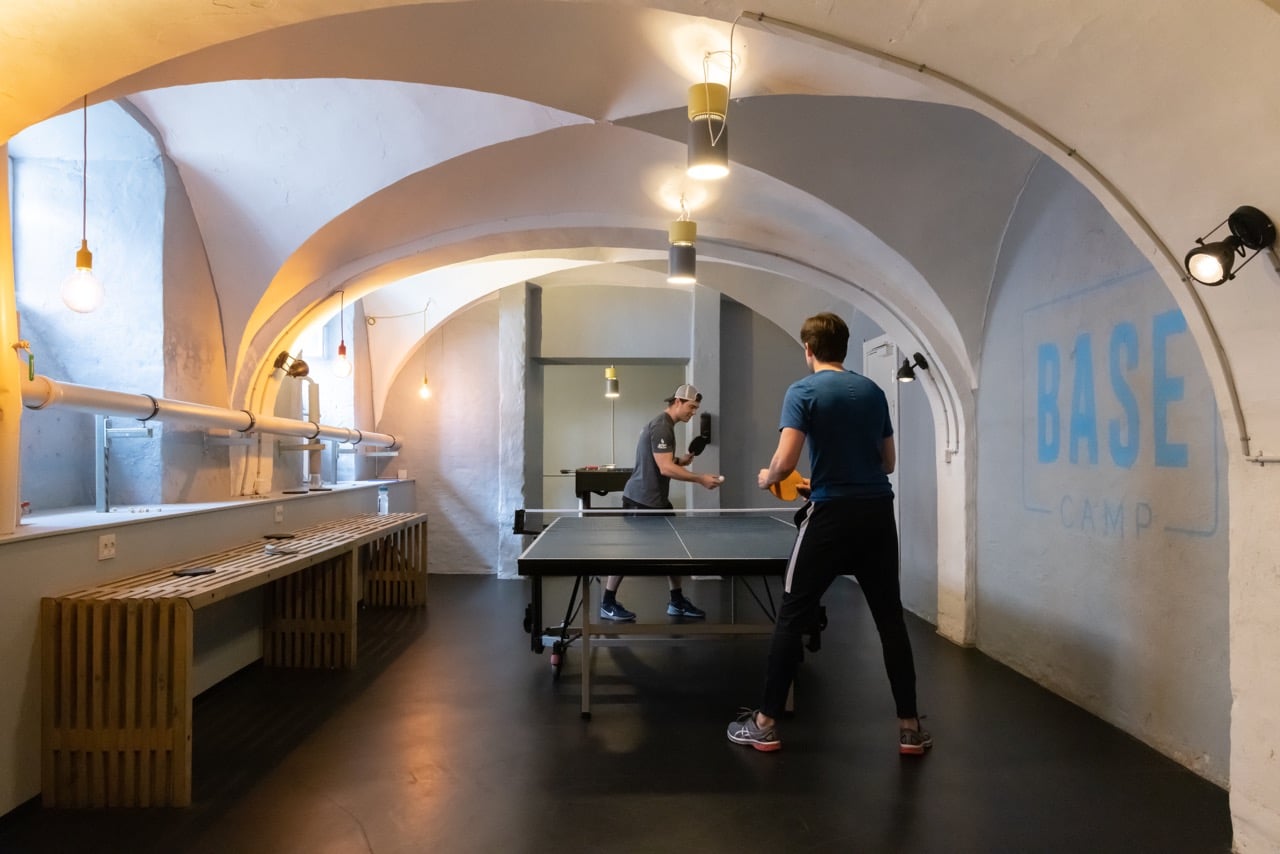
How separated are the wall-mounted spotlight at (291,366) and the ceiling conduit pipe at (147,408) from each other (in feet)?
1.24

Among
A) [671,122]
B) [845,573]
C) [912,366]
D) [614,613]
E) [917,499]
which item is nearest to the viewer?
[845,573]

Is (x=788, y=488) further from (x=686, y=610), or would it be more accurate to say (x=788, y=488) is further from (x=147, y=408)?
(x=147, y=408)

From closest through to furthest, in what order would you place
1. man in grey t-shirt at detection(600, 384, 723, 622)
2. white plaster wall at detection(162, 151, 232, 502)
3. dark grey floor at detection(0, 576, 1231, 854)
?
dark grey floor at detection(0, 576, 1231, 854) → white plaster wall at detection(162, 151, 232, 502) → man in grey t-shirt at detection(600, 384, 723, 622)

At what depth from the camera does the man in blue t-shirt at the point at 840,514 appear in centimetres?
300

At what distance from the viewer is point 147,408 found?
3734 millimetres

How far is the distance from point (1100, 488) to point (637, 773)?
2.55 meters

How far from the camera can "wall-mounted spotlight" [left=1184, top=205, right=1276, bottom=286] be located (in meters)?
2.02

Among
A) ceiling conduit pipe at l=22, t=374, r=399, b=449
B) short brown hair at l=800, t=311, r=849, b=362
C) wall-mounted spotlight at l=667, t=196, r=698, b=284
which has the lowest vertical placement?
ceiling conduit pipe at l=22, t=374, r=399, b=449

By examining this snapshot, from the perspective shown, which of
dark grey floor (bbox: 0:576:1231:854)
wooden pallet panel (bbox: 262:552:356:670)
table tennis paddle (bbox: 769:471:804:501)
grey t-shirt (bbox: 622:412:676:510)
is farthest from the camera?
grey t-shirt (bbox: 622:412:676:510)

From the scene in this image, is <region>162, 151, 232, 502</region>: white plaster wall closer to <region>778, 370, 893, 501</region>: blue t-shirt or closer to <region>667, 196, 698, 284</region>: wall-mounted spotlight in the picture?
<region>667, 196, 698, 284</region>: wall-mounted spotlight

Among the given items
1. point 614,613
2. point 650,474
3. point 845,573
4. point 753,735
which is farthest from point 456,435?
point 845,573

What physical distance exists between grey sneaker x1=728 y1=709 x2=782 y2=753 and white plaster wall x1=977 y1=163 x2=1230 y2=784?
5.34ft

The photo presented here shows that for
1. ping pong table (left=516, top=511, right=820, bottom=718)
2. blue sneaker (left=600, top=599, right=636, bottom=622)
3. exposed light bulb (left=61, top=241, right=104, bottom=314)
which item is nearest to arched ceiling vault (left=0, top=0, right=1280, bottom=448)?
exposed light bulb (left=61, top=241, right=104, bottom=314)

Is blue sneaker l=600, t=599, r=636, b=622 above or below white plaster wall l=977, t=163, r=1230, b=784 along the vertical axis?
below
